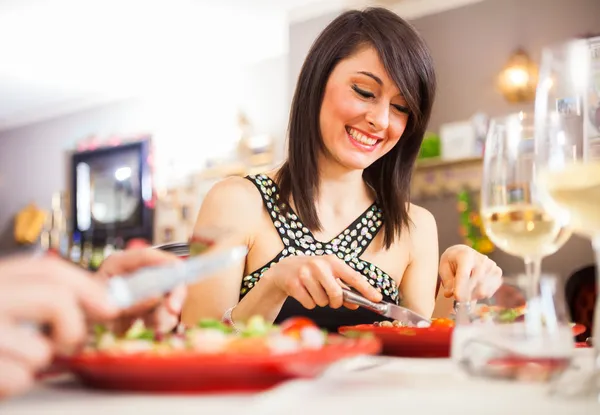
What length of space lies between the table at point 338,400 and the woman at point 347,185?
83 cm

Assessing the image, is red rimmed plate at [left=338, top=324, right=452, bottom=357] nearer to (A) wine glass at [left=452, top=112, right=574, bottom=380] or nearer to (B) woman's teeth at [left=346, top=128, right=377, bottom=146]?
(A) wine glass at [left=452, top=112, right=574, bottom=380]

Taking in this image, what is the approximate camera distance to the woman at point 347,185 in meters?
1.49

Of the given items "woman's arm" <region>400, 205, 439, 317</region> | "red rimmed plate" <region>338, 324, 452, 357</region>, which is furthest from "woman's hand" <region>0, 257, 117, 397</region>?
"woman's arm" <region>400, 205, 439, 317</region>

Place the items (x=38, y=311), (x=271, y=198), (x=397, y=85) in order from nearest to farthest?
1. (x=38, y=311)
2. (x=397, y=85)
3. (x=271, y=198)

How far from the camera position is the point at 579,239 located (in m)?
3.89

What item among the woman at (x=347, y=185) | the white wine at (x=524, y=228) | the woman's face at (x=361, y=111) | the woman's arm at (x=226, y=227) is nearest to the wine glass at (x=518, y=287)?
the white wine at (x=524, y=228)

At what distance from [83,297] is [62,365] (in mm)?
92

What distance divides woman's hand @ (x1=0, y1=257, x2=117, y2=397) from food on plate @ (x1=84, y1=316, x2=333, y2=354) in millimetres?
62

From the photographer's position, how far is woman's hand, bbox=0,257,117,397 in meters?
0.43

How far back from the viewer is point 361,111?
1502 millimetres

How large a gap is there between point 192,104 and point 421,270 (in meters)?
4.86

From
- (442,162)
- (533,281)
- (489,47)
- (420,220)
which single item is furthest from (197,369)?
(489,47)

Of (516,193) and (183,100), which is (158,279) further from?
(183,100)

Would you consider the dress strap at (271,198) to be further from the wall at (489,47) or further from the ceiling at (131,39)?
the ceiling at (131,39)
